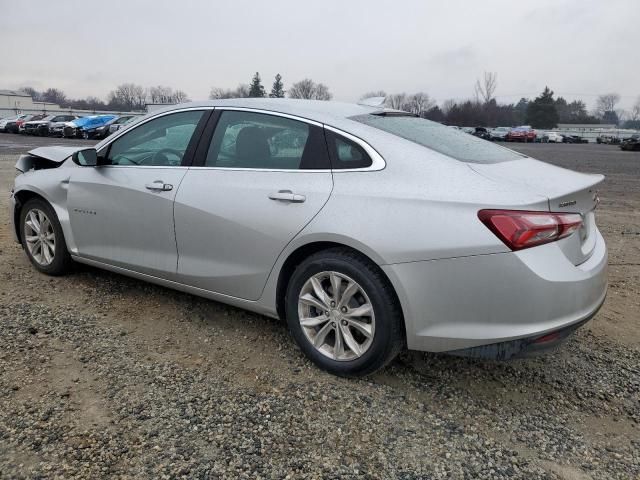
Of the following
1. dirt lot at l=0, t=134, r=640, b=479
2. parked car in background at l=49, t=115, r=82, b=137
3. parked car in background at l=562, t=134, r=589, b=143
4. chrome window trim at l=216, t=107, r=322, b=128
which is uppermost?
chrome window trim at l=216, t=107, r=322, b=128

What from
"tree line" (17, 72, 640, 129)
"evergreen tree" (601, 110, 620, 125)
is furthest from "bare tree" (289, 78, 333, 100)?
"evergreen tree" (601, 110, 620, 125)

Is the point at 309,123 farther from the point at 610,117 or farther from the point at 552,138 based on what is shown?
the point at 610,117

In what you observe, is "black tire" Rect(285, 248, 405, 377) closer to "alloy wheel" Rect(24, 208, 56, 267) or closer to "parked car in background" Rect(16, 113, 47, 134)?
"alloy wheel" Rect(24, 208, 56, 267)

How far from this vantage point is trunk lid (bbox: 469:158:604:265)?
266 centimetres

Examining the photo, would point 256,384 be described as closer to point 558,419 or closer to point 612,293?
point 558,419

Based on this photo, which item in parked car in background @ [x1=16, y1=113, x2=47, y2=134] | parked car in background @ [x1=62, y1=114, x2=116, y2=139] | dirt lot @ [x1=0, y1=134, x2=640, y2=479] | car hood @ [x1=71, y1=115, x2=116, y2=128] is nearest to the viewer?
dirt lot @ [x1=0, y1=134, x2=640, y2=479]

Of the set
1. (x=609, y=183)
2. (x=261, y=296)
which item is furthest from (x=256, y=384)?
(x=609, y=183)

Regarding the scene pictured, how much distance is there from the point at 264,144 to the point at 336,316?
1.20m

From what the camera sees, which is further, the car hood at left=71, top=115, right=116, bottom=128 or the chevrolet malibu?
the car hood at left=71, top=115, right=116, bottom=128

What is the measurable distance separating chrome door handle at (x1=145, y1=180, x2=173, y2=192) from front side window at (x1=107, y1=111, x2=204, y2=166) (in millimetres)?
174

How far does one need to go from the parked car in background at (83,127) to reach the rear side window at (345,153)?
3057 cm

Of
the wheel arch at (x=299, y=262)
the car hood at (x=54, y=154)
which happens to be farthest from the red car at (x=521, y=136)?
the wheel arch at (x=299, y=262)

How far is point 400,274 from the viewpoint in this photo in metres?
2.70

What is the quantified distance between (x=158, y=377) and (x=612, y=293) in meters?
3.88
